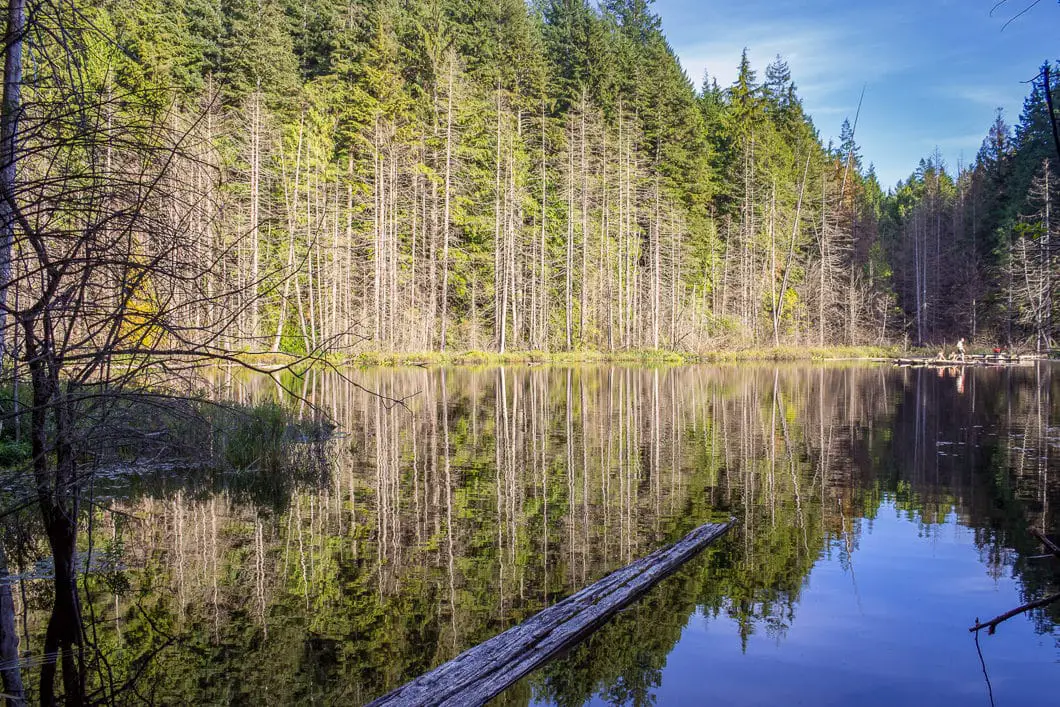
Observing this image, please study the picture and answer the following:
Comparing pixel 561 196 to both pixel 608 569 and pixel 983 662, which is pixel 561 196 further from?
pixel 983 662

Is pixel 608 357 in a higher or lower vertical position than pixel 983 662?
higher

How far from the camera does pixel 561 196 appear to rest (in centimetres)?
4534

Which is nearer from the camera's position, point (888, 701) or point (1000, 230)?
point (888, 701)

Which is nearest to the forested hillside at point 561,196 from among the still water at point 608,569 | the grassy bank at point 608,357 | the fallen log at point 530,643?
the grassy bank at point 608,357

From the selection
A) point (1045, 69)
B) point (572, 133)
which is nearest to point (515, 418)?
point (1045, 69)

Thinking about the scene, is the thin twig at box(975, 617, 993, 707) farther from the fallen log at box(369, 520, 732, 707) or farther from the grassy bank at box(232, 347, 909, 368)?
the grassy bank at box(232, 347, 909, 368)

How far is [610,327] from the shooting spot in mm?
43531

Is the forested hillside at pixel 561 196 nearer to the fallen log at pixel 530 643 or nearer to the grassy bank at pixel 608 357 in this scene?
the grassy bank at pixel 608 357

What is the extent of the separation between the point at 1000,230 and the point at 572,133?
31.0 meters

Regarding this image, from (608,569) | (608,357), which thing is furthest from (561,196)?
(608,569)

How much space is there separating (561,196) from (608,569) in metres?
40.3

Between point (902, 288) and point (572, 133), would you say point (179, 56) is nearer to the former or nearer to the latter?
point (572, 133)

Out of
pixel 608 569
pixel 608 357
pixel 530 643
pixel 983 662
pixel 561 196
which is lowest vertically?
pixel 983 662

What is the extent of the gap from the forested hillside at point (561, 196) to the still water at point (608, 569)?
21.6 meters
